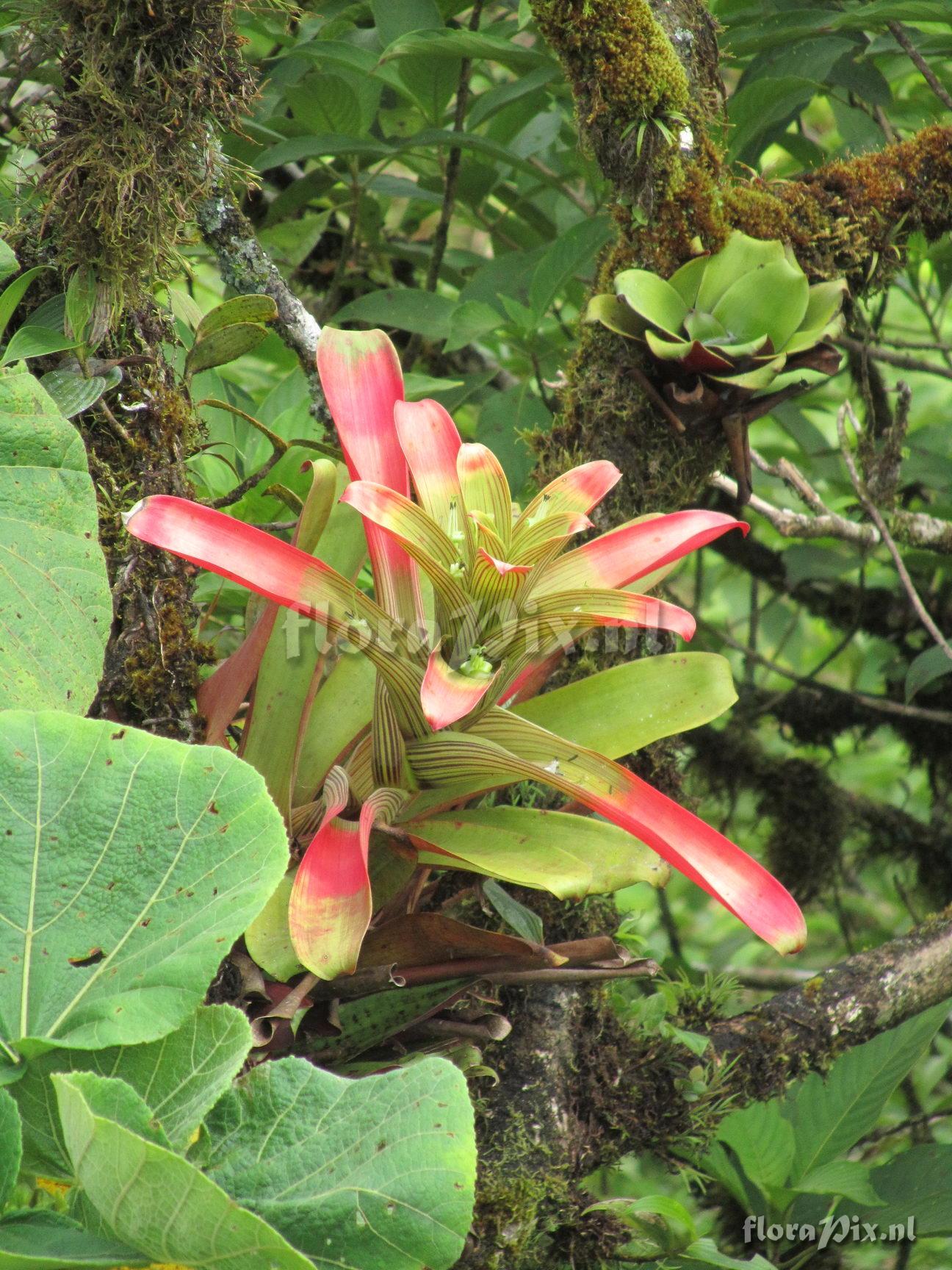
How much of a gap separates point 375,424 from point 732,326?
0.40m

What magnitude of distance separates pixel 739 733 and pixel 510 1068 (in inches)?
51.0

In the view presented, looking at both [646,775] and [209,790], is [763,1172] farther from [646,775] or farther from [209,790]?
[209,790]

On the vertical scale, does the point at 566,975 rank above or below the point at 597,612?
below

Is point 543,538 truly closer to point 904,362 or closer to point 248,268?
point 248,268

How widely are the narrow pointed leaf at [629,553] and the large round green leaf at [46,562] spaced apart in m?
0.33

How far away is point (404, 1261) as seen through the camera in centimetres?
54

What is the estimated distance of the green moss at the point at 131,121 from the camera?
2.56 feet

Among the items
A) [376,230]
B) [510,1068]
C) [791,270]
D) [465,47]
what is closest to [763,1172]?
Result: [510,1068]

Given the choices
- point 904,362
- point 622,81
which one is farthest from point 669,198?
point 904,362

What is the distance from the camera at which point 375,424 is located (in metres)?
0.88

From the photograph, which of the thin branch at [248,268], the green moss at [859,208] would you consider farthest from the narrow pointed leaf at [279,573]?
the green moss at [859,208]

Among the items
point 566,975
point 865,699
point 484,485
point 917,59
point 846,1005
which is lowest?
point 865,699

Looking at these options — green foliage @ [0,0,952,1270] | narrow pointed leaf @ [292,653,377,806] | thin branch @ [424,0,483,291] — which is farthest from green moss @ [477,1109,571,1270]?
thin branch @ [424,0,483,291]

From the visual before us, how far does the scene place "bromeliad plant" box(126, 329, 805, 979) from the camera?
75 cm
